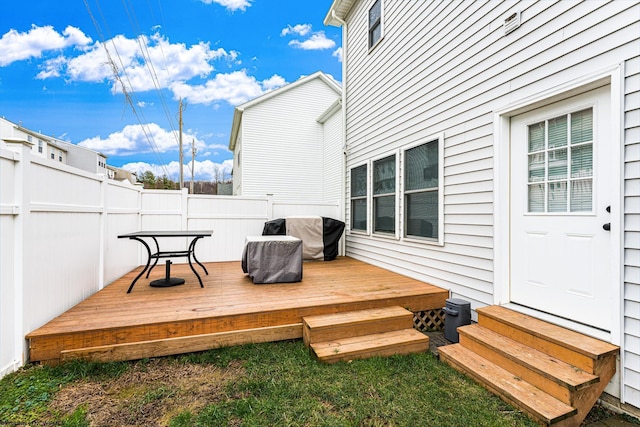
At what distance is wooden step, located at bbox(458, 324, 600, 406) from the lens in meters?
1.85

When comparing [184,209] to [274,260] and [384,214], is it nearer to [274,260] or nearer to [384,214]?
[274,260]

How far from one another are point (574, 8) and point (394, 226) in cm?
314

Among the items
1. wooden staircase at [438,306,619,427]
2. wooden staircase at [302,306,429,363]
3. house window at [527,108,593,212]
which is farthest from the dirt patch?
house window at [527,108,593,212]

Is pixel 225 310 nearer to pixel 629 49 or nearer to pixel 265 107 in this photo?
pixel 629 49

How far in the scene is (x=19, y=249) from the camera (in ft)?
7.31

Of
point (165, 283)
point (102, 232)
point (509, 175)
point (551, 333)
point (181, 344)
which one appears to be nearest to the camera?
point (551, 333)

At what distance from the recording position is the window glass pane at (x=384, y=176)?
4.81 meters

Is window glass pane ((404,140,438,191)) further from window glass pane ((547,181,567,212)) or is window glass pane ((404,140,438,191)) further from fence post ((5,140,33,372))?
fence post ((5,140,33,372))

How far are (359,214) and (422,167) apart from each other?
7.11ft

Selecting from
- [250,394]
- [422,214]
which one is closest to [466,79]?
[422,214]

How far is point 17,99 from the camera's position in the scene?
19.8 m

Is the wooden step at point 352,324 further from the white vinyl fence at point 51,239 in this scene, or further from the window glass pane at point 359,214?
the window glass pane at point 359,214

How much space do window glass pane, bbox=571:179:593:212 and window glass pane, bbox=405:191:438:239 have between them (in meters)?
1.55

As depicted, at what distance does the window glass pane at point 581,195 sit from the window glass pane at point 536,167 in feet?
0.96
